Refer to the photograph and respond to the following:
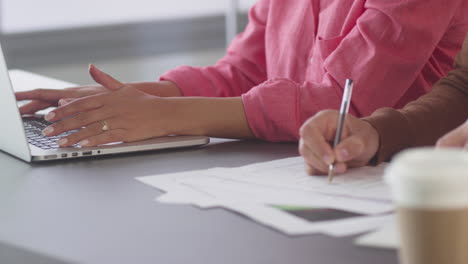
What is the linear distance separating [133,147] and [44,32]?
2230 millimetres

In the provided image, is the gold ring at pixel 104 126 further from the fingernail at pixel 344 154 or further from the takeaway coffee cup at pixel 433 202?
the takeaway coffee cup at pixel 433 202

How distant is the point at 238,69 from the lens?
158 cm

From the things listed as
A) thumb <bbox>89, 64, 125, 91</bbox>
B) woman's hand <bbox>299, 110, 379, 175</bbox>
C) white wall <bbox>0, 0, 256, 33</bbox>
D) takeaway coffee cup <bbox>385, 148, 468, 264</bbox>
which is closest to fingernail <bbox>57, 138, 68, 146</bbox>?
thumb <bbox>89, 64, 125, 91</bbox>

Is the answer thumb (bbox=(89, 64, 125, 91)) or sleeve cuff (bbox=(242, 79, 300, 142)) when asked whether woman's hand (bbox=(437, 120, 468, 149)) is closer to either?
sleeve cuff (bbox=(242, 79, 300, 142))

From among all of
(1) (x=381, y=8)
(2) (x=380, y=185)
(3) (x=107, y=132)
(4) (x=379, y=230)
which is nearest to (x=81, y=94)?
(3) (x=107, y=132)

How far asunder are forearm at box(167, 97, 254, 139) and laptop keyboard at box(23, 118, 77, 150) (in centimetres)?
18

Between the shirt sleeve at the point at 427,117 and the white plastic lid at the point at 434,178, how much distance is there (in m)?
0.47

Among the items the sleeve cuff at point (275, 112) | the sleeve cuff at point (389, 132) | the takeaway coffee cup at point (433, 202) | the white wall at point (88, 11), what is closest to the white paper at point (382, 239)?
the takeaway coffee cup at point (433, 202)

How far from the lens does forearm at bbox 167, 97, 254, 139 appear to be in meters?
1.18

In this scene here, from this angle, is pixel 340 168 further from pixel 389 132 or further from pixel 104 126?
pixel 104 126

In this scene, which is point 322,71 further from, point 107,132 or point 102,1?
point 102,1

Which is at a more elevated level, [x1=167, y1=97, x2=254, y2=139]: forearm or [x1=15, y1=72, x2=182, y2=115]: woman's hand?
[x1=167, y1=97, x2=254, y2=139]: forearm

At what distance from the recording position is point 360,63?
1.18 meters

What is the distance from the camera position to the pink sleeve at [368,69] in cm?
116
